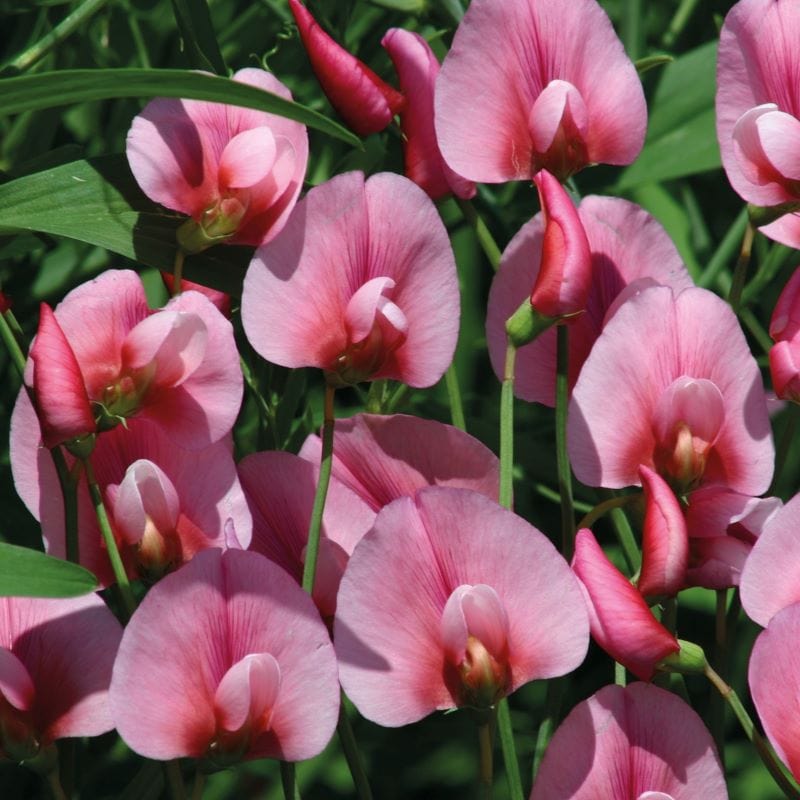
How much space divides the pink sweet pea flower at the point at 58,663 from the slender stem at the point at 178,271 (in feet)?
0.37

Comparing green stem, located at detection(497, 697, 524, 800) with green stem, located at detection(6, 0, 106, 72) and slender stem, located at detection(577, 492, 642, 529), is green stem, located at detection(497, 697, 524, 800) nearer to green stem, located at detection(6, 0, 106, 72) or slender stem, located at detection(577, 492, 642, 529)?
slender stem, located at detection(577, 492, 642, 529)

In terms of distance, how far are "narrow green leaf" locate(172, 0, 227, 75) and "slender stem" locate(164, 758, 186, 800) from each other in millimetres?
285

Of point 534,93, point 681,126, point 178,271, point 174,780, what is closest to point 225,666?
point 174,780

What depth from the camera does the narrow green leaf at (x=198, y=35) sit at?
22.9 inches

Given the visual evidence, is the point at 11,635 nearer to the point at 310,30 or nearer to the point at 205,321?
the point at 205,321

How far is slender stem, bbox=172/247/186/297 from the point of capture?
501mm

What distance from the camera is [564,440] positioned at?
49 cm

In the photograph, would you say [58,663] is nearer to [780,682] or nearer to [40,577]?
[40,577]

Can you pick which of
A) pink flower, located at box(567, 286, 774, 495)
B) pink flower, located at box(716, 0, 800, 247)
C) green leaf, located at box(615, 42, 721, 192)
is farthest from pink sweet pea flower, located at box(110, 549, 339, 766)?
green leaf, located at box(615, 42, 721, 192)

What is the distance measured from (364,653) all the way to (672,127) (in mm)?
430

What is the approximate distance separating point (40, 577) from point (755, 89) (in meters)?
0.32

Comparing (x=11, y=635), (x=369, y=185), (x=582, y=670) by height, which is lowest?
(x=582, y=670)

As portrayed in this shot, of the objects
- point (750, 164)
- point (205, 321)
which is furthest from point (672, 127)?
point (205, 321)

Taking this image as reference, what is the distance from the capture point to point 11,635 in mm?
464
